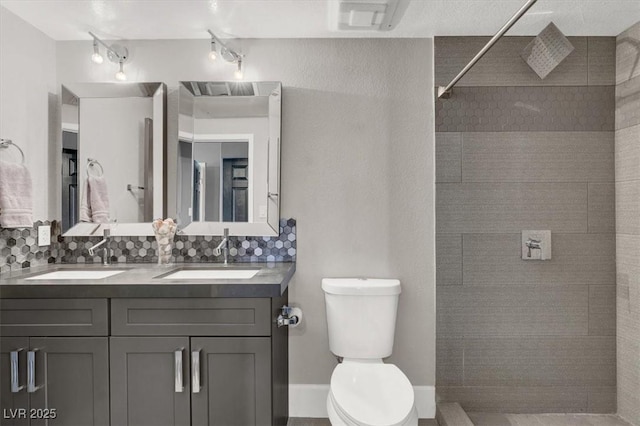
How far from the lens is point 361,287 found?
225cm

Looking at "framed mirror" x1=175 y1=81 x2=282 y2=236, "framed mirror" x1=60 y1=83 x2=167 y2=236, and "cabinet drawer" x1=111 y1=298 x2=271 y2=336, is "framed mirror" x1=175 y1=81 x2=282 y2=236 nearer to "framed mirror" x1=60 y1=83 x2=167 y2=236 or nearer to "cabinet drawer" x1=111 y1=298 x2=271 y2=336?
"framed mirror" x1=60 y1=83 x2=167 y2=236

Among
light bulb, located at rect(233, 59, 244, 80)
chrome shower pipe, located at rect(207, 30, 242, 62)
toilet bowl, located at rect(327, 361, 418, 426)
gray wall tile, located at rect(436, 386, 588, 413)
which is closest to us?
gray wall tile, located at rect(436, 386, 588, 413)

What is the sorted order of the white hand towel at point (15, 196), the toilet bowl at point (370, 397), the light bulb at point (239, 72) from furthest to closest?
the light bulb at point (239, 72)
the white hand towel at point (15, 196)
the toilet bowl at point (370, 397)

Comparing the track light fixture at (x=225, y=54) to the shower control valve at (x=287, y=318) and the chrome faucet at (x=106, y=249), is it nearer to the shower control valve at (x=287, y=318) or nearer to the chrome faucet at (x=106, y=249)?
the chrome faucet at (x=106, y=249)

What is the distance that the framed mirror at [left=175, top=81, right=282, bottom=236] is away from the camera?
2.46 m

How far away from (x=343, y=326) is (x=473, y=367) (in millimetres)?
653

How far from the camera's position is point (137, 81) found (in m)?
2.52

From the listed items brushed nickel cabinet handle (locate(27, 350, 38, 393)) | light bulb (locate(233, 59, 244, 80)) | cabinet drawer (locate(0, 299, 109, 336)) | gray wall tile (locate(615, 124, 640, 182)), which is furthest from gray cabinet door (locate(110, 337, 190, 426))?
gray wall tile (locate(615, 124, 640, 182))

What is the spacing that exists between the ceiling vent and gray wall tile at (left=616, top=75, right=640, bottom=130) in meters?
1.09

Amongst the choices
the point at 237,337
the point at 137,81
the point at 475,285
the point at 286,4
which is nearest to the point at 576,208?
the point at 475,285

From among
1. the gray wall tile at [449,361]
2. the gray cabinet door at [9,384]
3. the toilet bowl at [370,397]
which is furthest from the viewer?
the gray wall tile at [449,361]

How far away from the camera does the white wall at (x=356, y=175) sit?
8.12ft

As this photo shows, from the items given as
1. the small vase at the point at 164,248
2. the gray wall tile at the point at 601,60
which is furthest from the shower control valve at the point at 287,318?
the gray wall tile at the point at 601,60

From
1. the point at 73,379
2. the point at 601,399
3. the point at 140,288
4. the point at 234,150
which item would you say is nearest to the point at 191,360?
the point at 140,288
